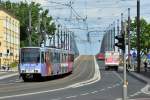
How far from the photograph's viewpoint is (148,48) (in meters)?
120

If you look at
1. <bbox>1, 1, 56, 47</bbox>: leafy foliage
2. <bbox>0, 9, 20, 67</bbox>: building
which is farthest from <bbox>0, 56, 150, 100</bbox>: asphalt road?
<bbox>1, 1, 56, 47</bbox>: leafy foliage

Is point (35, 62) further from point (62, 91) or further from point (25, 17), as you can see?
point (25, 17)

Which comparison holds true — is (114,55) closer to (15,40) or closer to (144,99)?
(15,40)

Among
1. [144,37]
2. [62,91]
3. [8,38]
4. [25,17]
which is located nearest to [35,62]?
[62,91]

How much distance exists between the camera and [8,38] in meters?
115

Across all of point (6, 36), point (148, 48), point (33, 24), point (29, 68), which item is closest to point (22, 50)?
point (29, 68)

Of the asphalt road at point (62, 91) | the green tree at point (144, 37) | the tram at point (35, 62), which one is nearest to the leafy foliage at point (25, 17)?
the green tree at point (144, 37)

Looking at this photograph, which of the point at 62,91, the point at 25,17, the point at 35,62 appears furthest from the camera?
the point at 25,17

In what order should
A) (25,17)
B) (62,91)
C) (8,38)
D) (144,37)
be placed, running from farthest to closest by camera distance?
1. (25,17)
2. (144,37)
3. (8,38)
4. (62,91)

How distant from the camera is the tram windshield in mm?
51969

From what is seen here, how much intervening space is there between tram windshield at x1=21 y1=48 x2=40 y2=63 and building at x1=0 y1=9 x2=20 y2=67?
146ft

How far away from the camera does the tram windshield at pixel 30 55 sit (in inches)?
2046

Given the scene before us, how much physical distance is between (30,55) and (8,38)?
63757 millimetres

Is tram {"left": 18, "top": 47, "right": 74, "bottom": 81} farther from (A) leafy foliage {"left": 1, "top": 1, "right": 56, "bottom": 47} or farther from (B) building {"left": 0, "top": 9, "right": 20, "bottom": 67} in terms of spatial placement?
(A) leafy foliage {"left": 1, "top": 1, "right": 56, "bottom": 47}
